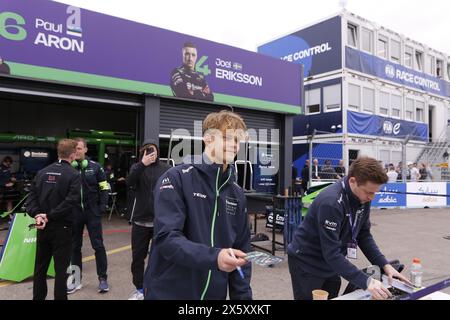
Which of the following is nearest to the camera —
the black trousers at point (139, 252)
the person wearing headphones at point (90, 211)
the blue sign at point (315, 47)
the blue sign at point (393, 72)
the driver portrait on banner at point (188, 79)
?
the black trousers at point (139, 252)

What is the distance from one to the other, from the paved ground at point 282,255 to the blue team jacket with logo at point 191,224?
266 centimetres

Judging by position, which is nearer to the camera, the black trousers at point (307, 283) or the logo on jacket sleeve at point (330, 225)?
the logo on jacket sleeve at point (330, 225)

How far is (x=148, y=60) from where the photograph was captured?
816cm

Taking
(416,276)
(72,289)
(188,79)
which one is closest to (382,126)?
(188,79)

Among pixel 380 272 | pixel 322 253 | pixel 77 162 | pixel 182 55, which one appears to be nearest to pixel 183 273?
pixel 322 253

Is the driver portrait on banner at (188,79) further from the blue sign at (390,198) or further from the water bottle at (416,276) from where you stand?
the blue sign at (390,198)

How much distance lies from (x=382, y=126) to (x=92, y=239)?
17.0 m

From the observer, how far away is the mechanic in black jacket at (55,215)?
349 cm

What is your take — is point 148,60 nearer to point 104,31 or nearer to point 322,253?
point 104,31

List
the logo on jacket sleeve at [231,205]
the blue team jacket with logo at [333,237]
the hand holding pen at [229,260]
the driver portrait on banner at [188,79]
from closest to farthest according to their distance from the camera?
the hand holding pen at [229,260] < the logo on jacket sleeve at [231,205] < the blue team jacket with logo at [333,237] < the driver portrait on banner at [188,79]

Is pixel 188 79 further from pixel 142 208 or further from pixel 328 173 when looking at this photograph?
pixel 328 173

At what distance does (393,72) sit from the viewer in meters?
18.9

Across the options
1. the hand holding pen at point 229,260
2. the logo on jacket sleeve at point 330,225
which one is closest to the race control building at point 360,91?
the logo on jacket sleeve at point 330,225
